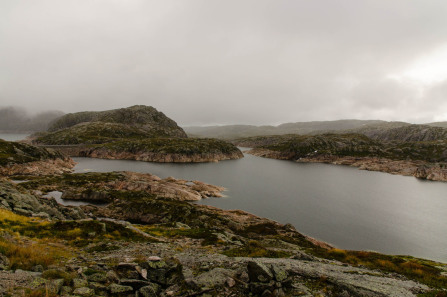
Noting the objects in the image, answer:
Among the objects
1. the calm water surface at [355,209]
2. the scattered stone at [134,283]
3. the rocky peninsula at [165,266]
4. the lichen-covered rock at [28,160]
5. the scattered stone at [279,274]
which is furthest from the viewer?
the lichen-covered rock at [28,160]

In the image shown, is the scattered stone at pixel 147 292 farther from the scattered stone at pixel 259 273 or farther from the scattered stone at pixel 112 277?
the scattered stone at pixel 259 273

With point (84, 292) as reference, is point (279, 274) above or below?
below

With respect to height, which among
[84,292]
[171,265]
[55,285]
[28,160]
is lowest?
[28,160]

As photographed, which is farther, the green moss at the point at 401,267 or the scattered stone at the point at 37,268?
the green moss at the point at 401,267

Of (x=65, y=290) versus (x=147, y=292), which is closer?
(x=65, y=290)

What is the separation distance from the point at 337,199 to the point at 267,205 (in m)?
31.3

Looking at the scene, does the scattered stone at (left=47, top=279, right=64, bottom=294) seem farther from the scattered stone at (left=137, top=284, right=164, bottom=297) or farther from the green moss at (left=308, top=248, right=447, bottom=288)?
the green moss at (left=308, top=248, right=447, bottom=288)

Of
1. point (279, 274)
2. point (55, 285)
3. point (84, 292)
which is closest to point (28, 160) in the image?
point (55, 285)

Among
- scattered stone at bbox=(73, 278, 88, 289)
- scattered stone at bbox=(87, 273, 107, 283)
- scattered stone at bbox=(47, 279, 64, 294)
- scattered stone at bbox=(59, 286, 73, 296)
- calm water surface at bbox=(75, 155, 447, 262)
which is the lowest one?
calm water surface at bbox=(75, 155, 447, 262)

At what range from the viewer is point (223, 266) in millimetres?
16641

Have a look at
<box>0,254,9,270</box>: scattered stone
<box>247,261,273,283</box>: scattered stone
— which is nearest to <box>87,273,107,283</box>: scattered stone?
<box>0,254,9,270</box>: scattered stone

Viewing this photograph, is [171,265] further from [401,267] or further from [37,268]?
[401,267]

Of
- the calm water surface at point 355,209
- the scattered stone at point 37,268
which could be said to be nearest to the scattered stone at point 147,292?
the scattered stone at point 37,268

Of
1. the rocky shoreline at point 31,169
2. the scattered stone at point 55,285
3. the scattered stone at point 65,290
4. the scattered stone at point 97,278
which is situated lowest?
the rocky shoreline at point 31,169
